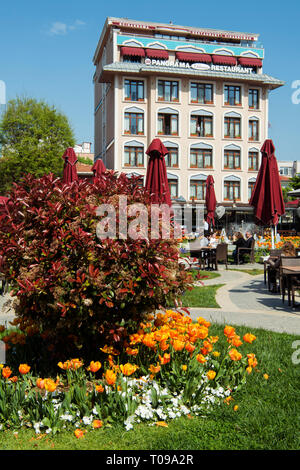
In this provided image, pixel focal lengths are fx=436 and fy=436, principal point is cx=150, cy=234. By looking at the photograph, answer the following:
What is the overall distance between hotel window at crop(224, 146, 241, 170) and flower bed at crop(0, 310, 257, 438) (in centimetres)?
3957

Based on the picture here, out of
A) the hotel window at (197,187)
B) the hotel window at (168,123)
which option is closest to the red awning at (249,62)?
the hotel window at (168,123)

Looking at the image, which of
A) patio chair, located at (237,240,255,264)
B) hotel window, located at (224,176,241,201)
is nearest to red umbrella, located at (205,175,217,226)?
patio chair, located at (237,240,255,264)

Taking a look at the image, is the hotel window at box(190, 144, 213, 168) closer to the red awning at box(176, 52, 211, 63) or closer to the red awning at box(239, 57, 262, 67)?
the red awning at box(176, 52, 211, 63)

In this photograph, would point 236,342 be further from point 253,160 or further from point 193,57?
point 193,57

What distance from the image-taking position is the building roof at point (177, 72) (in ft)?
130

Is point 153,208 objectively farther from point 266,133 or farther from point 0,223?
point 266,133

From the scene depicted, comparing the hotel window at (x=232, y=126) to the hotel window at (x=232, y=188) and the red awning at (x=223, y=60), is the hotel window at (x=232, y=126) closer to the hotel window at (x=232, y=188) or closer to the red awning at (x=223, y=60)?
the hotel window at (x=232, y=188)

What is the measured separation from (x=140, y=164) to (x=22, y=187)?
36.6 metres

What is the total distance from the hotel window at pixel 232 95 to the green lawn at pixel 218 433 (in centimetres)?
4218

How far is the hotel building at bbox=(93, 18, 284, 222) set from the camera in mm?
40562

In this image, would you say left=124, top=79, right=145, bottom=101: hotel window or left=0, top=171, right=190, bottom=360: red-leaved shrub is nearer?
left=0, top=171, right=190, bottom=360: red-leaved shrub

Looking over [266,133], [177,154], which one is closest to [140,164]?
[177,154]

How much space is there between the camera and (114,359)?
448cm

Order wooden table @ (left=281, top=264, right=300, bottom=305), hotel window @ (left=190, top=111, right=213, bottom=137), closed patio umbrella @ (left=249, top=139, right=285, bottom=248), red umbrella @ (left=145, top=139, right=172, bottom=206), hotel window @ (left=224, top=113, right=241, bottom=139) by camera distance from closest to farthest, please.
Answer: wooden table @ (left=281, top=264, right=300, bottom=305) → red umbrella @ (left=145, top=139, right=172, bottom=206) → closed patio umbrella @ (left=249, top=139, right=285, bottom=248) → hotel window @ (left=190, top=111, right=213, bottom=137) → hotel window @ (left=224, top=113, right=241, bottom=139)
